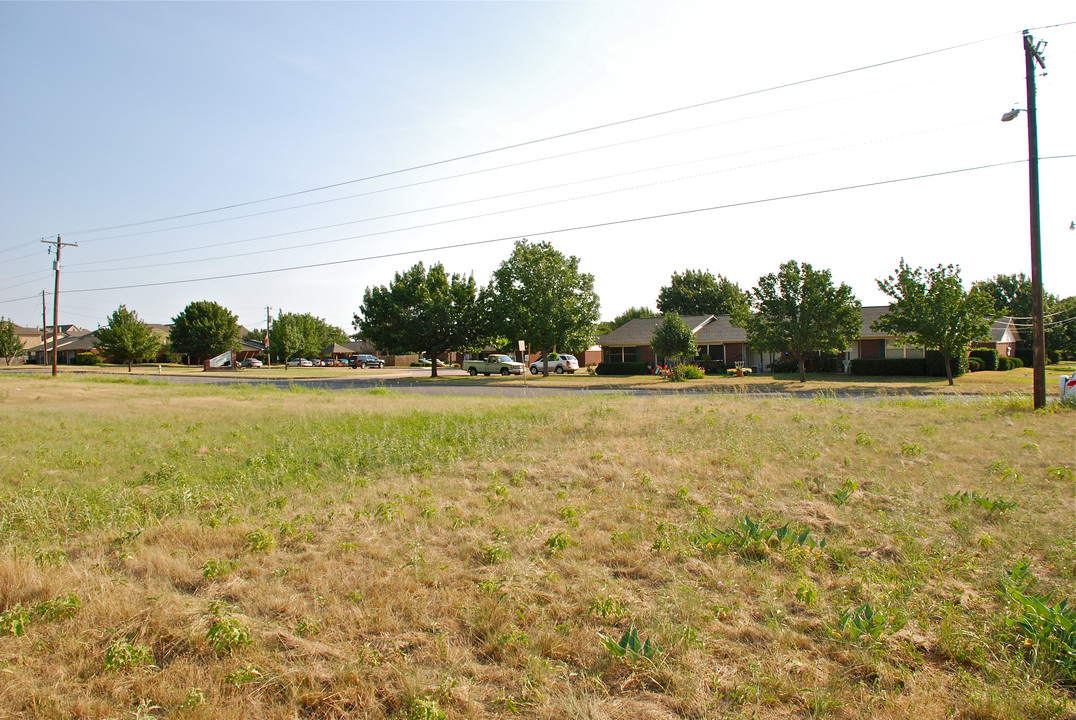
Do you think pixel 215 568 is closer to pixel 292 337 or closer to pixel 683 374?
pixel 683 374

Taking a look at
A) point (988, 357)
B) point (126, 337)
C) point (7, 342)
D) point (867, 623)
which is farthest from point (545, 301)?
point (7, 342)

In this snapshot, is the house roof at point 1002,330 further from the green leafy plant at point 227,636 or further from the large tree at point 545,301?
the green leafy plant at point 227,636

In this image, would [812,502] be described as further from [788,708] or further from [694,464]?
[788,708]

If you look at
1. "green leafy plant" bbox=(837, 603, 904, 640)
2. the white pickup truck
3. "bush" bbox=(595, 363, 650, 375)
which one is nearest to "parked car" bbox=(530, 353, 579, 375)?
the white pickup truck

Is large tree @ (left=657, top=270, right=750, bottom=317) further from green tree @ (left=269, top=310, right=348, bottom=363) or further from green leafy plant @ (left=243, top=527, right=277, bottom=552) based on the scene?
green leafy plant @ (left=243, top=527, right=277, bottom=552)

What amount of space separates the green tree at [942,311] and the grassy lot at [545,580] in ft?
67.3

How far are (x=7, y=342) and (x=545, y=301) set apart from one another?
81.5 meters

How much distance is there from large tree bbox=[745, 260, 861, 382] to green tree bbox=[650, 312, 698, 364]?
23.2ft

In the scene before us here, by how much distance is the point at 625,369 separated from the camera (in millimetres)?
45281

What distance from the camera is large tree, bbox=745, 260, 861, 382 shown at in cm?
3138

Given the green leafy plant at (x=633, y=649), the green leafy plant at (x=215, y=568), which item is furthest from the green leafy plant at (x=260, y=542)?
the green leafy plant at (x=633, y=649)

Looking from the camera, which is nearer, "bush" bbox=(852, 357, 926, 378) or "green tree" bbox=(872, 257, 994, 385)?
"green tree" bbox=(872, 257, 994, 385)

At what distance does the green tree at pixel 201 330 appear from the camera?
68375 millimetres

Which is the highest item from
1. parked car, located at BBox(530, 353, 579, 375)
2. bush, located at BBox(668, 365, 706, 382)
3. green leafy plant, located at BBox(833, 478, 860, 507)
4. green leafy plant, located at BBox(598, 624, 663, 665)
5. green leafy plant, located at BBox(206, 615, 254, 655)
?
parked car, located at BBox(530, 353, 579, 375)
